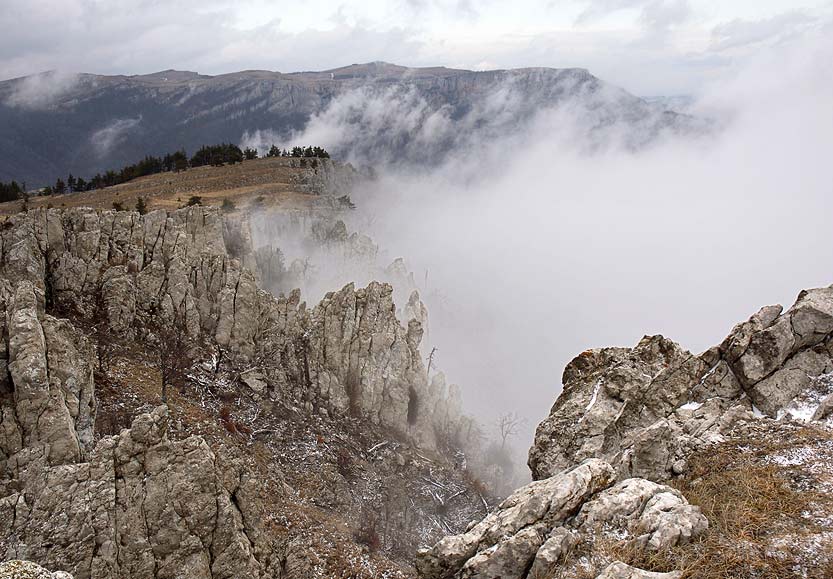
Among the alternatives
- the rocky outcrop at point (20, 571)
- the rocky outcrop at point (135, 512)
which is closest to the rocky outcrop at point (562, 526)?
the rocky outcrop at point (20, 571)

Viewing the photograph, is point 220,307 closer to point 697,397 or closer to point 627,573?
point 697,397

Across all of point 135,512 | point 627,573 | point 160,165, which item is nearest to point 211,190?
point 160,165

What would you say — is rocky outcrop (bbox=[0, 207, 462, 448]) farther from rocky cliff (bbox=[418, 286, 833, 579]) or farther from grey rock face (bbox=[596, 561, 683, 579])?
grey rock face (bbox=[596, 561, 683, 579])

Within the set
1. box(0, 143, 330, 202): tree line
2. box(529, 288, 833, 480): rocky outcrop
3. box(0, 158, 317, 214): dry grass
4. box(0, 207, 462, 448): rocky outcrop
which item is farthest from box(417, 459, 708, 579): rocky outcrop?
box(0, 143, 330, 202): tree line

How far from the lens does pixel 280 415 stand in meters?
33.4

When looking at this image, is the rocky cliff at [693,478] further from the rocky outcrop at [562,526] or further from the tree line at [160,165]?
the tree line at [160,165]

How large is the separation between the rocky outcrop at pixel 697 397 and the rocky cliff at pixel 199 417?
11.8 meters

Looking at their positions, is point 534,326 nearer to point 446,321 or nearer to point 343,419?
point 446,321

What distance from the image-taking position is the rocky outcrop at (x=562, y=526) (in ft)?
30.4

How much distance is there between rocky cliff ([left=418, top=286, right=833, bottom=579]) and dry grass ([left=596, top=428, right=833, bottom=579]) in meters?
0.03

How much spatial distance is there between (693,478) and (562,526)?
3690mm

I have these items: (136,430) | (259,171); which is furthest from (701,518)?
(259,171)

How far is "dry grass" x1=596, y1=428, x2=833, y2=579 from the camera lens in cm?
841

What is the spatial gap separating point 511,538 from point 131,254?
3390 cm
